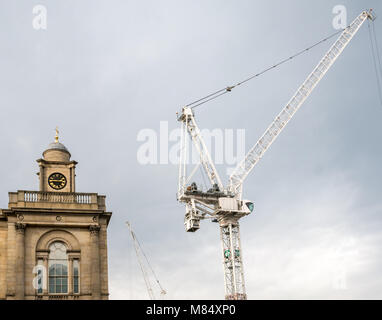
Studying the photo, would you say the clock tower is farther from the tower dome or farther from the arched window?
the arched window

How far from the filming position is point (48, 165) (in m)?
63.3

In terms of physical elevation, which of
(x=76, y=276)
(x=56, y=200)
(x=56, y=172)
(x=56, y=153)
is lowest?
(x=76, y=276)

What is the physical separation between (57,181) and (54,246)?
764 cm

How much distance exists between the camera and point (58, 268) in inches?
2270

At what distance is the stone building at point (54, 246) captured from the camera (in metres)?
56.2

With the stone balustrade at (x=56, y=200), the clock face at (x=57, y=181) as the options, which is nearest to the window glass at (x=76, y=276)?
the stone balustrade at (x=56, y=200)

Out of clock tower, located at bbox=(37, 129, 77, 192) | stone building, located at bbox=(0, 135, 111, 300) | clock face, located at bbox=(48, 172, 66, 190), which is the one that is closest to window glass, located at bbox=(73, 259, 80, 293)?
stone building, located at bbox=(0, 135, 111, 300)

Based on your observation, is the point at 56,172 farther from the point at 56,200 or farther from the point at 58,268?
the point at 58,268

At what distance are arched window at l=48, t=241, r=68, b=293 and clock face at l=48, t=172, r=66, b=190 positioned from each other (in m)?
6.66

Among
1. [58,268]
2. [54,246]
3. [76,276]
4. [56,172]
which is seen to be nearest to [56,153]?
[56,172]
